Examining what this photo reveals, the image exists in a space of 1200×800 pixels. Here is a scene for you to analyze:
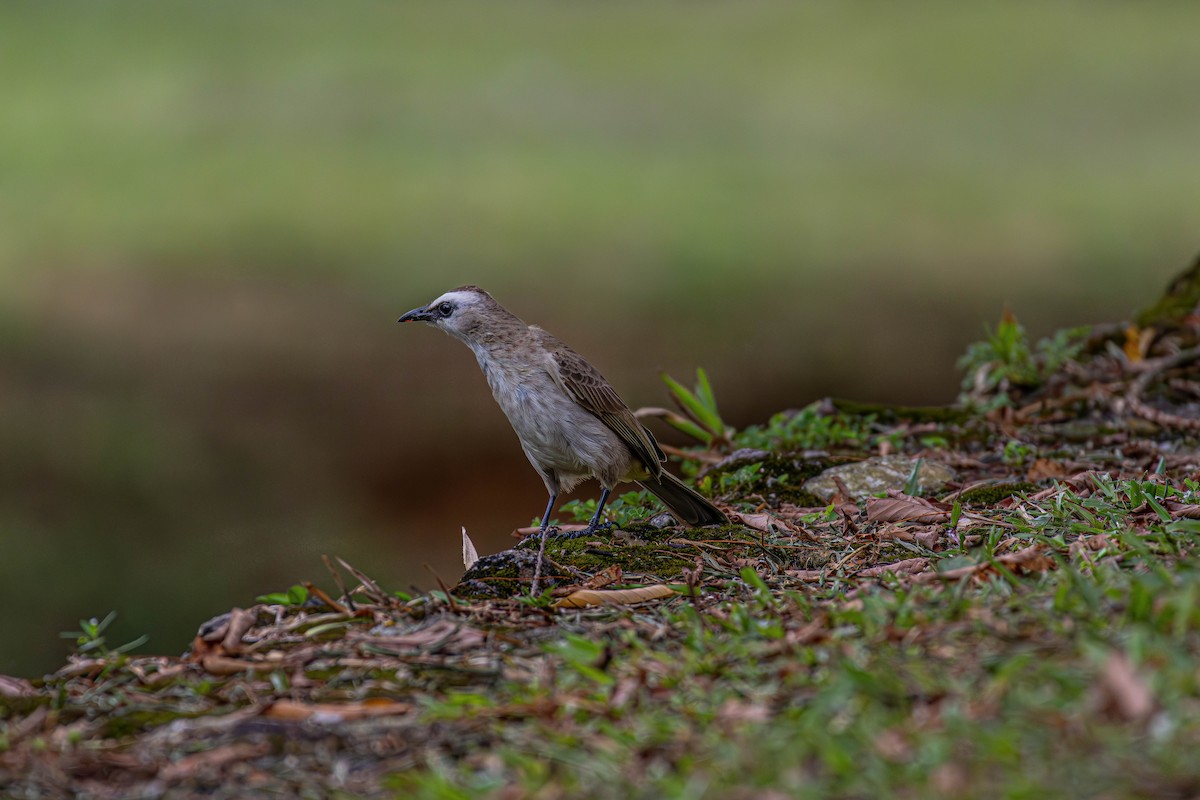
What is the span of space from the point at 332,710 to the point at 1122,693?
180 centimetres

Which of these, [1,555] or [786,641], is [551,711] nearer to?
[786,641]

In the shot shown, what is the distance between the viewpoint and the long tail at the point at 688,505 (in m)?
5.01

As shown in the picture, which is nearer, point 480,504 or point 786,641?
point 786,641

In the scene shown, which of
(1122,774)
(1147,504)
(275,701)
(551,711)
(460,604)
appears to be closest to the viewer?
(1122,774)

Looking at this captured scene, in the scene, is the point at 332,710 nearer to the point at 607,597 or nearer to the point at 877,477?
the point at 607,597

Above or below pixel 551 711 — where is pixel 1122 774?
below

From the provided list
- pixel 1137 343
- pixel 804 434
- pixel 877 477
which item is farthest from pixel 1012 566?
pixel 1137 343

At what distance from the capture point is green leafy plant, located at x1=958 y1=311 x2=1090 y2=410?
269 inches

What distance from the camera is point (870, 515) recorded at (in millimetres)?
4805

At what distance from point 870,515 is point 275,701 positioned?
100 inches

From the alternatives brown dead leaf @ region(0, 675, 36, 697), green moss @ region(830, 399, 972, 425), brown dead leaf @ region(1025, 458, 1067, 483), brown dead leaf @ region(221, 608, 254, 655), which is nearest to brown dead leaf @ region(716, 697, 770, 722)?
brown dead leaf @ region(221, 608, 254, 655)

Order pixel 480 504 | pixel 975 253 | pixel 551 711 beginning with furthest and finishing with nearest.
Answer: pixel 975 253
pixel 480 504
pixel 551 711

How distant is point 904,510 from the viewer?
4734 millimetres

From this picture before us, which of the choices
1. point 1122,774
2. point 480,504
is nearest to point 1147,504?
point 1122,774
